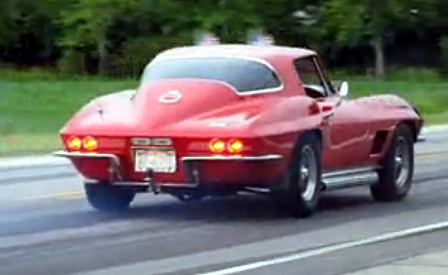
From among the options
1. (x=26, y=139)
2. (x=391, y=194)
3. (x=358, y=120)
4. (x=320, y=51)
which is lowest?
(x=320, y=51)

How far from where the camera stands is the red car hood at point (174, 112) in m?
13.0

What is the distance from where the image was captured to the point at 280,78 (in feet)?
45.9

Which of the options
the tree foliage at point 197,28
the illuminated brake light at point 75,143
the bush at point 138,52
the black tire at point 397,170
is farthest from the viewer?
the bush at point 138,52

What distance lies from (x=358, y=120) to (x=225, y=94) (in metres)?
1.76

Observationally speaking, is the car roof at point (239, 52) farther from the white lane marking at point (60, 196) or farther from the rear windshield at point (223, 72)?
the white lane marking at point (60, 196)

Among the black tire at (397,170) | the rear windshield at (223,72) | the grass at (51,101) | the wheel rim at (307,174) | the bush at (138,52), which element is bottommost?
the bush at (138,52)

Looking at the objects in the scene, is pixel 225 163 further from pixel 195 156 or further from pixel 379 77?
pixel 379 77

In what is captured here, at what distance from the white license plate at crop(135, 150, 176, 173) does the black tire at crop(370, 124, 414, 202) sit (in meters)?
3.12

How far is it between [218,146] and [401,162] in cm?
344

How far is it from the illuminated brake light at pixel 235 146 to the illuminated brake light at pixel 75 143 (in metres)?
1.48

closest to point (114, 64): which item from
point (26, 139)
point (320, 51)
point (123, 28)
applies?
point (123, 28)

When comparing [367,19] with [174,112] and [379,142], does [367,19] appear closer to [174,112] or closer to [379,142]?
[379,142]

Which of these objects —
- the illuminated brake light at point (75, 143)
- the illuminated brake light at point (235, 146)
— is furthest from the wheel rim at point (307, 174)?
the illuminated brake light at point (75, 143)

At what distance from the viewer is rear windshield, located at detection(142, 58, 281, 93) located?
1380cm
